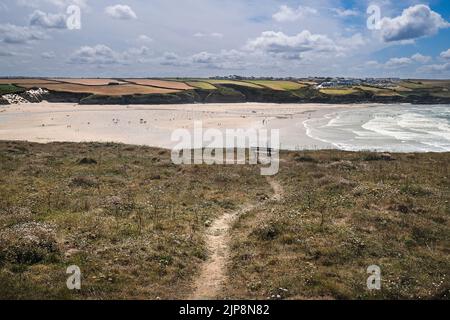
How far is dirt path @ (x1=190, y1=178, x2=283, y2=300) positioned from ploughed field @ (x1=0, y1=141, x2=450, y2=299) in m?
0.18

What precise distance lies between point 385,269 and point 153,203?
11.4 metres

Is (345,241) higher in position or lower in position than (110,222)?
lower

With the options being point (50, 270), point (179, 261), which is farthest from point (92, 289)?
point (179, 261)

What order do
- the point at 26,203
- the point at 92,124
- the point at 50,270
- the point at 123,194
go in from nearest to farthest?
the point at 50,270 → the point at 26,203 → the point at 123,194 → the point at 92,124

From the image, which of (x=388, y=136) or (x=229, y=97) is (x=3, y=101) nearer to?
(x=229, y=97)

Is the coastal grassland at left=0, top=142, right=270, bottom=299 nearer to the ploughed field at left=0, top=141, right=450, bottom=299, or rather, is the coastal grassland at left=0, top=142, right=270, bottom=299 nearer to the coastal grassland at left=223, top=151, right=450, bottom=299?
the ploughed field at left=0, top=141, right=450, bottom=299

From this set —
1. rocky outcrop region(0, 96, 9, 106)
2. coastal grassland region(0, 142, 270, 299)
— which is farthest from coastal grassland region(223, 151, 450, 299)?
rocky outcrop region(0, 96, 9, 106)

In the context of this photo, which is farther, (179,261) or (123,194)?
(123,194)

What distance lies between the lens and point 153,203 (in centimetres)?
1995

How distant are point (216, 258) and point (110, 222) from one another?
509 cm

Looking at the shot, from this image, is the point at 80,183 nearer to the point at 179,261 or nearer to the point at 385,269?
the point at 179,261

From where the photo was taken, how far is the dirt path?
11.5 m

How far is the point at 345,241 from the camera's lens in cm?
1471

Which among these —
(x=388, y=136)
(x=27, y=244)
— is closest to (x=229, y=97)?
(x=388, y=136)
